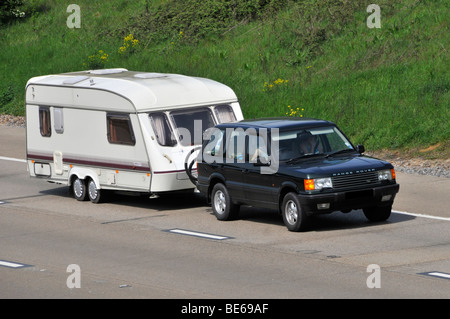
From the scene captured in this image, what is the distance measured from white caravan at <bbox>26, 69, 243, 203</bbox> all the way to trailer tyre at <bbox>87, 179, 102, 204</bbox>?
2 centimetres

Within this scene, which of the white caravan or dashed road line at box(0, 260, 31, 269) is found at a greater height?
the white caravan

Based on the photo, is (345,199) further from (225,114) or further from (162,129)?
(225,114)

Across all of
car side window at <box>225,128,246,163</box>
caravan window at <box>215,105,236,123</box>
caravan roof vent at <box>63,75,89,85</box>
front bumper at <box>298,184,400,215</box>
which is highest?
caravan roof vent at <box>63,75,89,85</box>

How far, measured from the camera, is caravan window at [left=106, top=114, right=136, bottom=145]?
68.1ft

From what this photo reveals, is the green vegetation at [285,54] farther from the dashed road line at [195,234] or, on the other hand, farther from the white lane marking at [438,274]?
the white lane marking at [438,274]

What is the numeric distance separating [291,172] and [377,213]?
1884 millimetres

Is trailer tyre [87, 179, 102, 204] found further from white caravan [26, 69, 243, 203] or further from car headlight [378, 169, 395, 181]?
car headlight [378, 169, 395, 181]

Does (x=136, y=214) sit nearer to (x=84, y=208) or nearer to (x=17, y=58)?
(x=84, y=208)

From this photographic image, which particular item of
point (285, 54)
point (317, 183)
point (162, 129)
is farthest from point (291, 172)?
point (285, 54)

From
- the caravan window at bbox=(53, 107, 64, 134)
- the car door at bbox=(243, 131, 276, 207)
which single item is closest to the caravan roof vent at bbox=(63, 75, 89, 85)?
the caravan window at bbox=(53, 107, 64, 134)

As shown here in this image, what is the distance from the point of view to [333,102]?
2848 centimetres

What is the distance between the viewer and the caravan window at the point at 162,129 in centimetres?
2055

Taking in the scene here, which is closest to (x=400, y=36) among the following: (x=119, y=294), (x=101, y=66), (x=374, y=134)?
(x=374, y=134)
